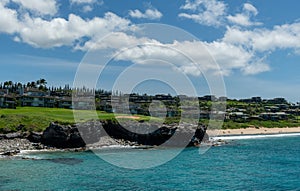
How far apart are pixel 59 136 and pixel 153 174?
30.5 metres

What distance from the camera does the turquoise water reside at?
4175cm

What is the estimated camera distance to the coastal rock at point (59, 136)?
7369 centimetres

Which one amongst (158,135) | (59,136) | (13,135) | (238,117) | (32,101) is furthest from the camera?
(238,117)

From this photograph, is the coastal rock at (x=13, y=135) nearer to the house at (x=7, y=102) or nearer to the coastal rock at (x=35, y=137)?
the coastal rock at (x=35, y=137)

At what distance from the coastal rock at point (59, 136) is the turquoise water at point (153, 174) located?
714cm

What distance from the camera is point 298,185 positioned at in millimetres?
43406

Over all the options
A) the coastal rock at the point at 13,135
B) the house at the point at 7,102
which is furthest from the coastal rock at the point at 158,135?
the house at the point at 7,102

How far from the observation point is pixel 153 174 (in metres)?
49.1

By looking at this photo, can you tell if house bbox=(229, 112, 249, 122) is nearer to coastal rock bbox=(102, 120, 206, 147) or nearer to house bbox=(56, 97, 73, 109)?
house bbox=(56, 97, 73, 109)

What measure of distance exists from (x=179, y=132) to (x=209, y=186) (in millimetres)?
42292

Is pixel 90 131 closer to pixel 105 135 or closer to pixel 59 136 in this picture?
pixel 105 135

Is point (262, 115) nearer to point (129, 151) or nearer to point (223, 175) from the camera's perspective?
point (129, 151)

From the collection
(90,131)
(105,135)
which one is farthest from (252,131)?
(90,131)

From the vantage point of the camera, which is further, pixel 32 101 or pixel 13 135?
pixel 32 101
